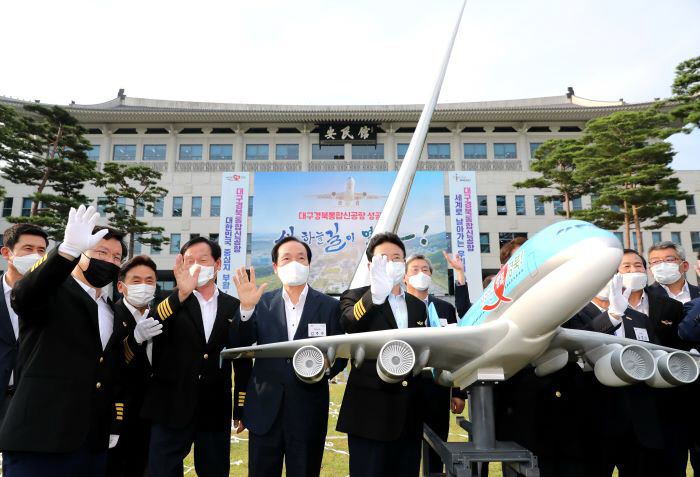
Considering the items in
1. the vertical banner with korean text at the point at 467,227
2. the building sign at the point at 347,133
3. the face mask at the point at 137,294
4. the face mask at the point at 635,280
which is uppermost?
the building sign at the point at 347,133

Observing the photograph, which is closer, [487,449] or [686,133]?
[487,449]

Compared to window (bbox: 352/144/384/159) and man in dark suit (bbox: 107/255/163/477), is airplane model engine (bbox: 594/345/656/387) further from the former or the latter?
window (bbox: 352/144/384/159)

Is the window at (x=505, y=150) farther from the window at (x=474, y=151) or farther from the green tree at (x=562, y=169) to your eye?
the green tree at (x=562, y=169)

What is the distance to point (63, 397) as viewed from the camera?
293 centimetres

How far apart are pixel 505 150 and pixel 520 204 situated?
5532 millimetres

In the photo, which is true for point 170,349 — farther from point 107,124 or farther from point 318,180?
point 107,124

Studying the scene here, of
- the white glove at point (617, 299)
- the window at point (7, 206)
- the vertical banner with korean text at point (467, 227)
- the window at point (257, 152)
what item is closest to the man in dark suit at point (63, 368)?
the white glove at point (617, 299)

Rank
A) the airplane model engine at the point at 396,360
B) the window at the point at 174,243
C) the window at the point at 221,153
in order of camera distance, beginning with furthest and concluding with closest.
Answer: the window at the point at 221,153, the window at the point at 174,243, the airplane model engine at the point at 396,360

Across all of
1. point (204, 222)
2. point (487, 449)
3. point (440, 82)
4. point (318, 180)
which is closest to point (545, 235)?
point (487, 449)

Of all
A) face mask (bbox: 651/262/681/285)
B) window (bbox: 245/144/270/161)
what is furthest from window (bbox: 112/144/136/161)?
face mask (bbox: 651/262/681/285)

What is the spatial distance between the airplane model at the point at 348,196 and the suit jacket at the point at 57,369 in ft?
79.2

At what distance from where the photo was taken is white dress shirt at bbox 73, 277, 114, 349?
337cm

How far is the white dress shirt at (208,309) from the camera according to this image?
397 centimetres

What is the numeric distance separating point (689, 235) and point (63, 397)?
43.7 m
